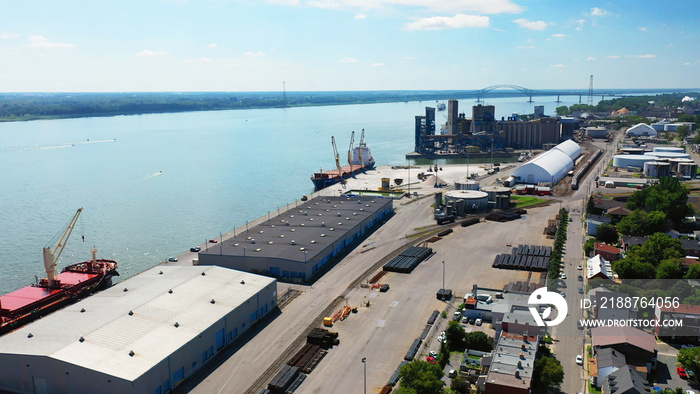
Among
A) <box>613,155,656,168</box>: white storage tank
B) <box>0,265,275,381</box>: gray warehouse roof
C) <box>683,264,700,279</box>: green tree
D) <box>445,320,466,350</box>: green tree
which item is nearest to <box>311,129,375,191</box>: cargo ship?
<box>613,155,656,168</box>: white storage tank

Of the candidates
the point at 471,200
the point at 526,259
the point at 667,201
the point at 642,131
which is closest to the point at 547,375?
the point at 526,259

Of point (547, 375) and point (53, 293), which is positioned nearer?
point (547, 375)

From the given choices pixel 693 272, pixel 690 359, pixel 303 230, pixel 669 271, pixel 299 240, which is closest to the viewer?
pixel 690 359

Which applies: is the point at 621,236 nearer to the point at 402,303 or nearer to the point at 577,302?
the point at 577,302

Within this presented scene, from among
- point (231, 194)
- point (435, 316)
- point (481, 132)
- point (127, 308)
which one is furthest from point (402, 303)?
point (481, 132)
